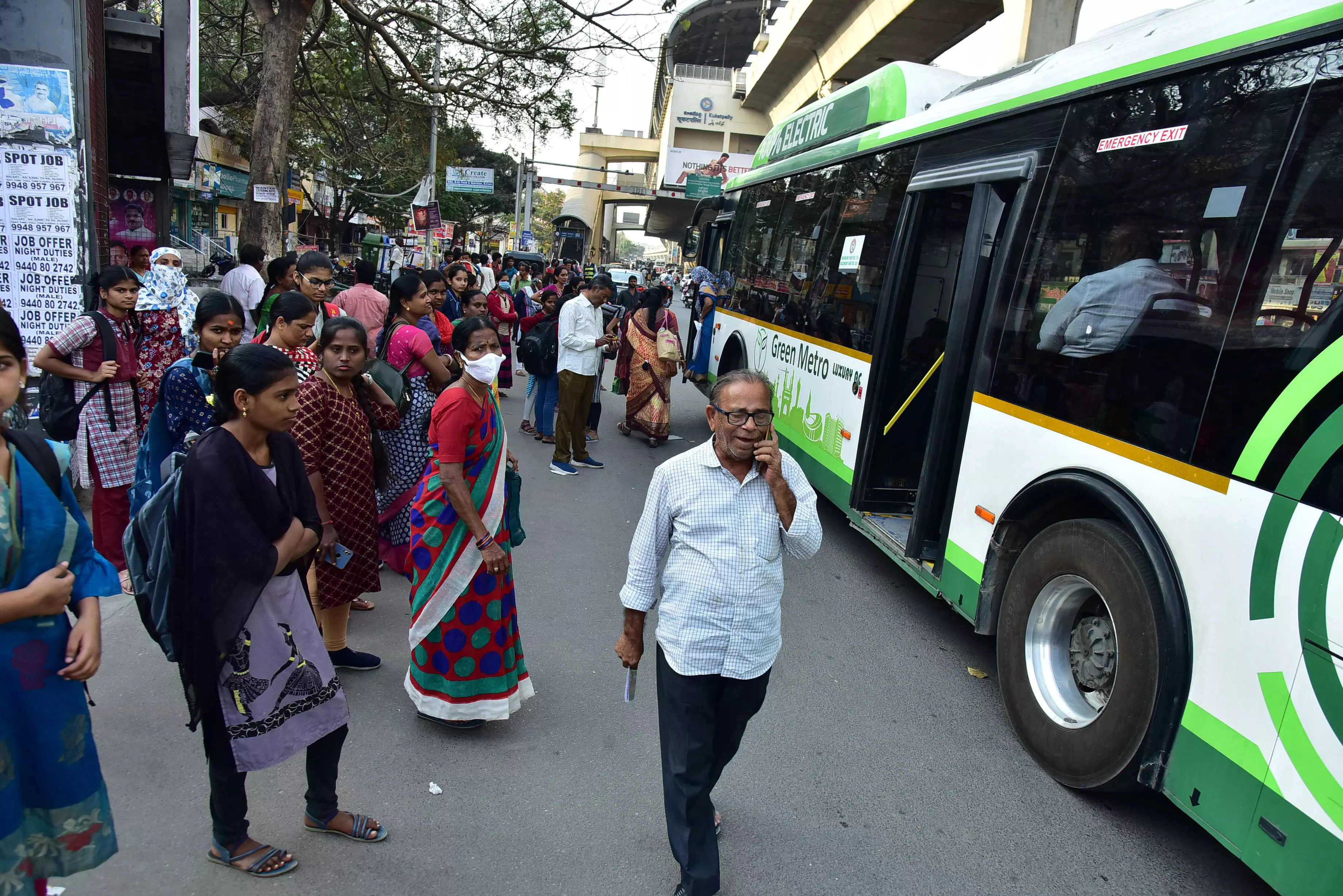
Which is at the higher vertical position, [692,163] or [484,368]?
[692,163]

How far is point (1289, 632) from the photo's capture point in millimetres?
2643

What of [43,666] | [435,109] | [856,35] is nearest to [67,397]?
[43,666]

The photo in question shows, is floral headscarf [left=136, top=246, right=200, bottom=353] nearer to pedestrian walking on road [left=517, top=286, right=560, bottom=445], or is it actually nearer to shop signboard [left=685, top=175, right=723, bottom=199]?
pedestrian walking on road [left=517, top=286, right=560, bottom=445]

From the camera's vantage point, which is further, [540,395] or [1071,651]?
[540,395]

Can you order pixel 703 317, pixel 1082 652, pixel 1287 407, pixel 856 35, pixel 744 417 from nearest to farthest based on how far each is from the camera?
pixel 744 417
pixel 1287 407
pixel 1082 652
pixel 703 317
pixel 856 35

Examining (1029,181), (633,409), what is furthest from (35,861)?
(633,409)

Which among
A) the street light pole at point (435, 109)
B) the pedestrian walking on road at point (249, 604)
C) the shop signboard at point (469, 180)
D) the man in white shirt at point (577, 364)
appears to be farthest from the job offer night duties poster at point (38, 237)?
the shop signboard at point (469, 180)

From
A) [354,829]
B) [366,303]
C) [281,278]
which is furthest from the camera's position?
[366,303]

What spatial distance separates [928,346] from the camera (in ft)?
20.1

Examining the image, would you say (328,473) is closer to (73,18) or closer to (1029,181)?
(1029,181)

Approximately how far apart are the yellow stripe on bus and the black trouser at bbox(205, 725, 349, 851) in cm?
305

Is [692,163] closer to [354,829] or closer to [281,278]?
[281,278]

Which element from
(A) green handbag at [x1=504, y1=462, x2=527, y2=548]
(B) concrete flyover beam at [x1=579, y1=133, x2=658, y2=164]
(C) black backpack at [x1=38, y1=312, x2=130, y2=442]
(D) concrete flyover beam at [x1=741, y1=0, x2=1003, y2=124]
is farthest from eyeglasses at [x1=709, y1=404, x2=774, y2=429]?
(B) concrete flyover beam at [x1=579, y1=133, x2=658, y2=164]

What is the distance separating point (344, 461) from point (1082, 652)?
11.1 feet
